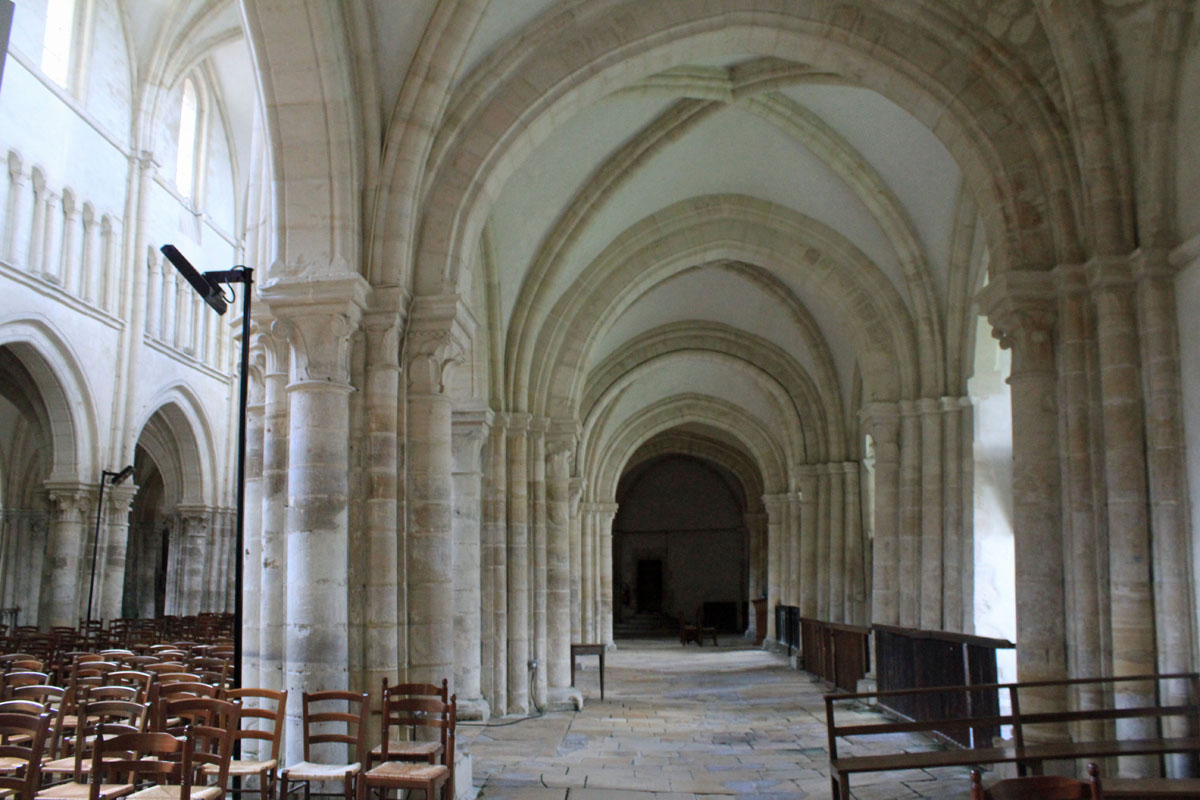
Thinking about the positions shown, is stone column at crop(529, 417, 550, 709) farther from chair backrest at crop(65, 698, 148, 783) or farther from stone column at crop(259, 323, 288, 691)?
chair backrest at crop(65, 698, 148, 783)

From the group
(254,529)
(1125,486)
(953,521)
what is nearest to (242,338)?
(254,529)

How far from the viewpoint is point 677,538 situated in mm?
37594

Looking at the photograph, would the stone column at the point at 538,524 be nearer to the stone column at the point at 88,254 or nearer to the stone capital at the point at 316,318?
the stone capital at the point at 316,318

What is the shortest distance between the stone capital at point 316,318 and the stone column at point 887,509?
316 inches

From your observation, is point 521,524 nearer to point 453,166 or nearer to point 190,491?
point 453,166

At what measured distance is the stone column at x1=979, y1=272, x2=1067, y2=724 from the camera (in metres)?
7.31

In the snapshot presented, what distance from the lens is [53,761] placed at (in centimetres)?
559

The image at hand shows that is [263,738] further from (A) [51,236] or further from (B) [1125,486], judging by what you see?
(A) [51,236]

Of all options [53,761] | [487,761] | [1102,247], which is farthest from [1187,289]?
[53,761]

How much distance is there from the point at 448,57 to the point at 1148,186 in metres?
5.10

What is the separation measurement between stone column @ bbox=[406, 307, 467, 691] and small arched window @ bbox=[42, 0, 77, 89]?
40.8ft

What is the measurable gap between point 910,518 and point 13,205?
45.3 ft

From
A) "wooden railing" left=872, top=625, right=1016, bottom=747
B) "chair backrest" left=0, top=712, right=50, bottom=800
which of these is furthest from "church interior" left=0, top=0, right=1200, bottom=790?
"chair backrest" left=0, top=712, right=50, bottom=800

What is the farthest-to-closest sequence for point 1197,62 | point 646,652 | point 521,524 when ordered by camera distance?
point 646,652, point 521,524, point 1197,62
